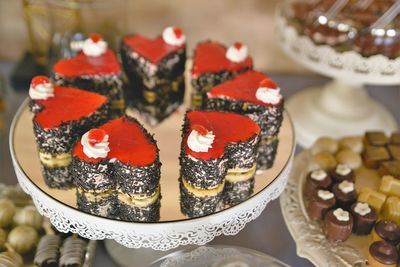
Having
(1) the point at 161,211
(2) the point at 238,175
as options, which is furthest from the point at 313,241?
(1) the point at 161,211

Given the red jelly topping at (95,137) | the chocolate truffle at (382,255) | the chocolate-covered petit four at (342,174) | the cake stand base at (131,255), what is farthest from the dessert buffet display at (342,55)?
the red jelly topping at (95,137)

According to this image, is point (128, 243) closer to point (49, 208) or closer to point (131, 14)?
point (49, 208)

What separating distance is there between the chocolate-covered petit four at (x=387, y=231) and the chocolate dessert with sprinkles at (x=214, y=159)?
30cm

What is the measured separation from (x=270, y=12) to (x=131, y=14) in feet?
1.52

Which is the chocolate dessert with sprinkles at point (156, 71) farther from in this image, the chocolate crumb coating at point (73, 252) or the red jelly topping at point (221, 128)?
the chocolate crumb coating at point (73, 252)

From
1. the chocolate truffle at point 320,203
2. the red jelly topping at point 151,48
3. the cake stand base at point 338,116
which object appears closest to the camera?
the chocolate truffle at point 320,203

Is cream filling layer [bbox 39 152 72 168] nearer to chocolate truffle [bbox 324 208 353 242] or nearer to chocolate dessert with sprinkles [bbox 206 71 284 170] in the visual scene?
chocolate dessert with sprinkles [bbox 206 71 284 170]

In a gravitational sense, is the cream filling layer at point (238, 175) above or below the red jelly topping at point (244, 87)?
below

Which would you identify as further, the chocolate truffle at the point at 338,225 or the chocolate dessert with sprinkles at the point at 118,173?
the chocolate truffle at the point at 338,225

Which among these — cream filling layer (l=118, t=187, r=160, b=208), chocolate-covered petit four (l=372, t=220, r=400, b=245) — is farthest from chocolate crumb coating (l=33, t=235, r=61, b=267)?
chocolate-covered petit four (l=372, t=220, r=400, b=245)

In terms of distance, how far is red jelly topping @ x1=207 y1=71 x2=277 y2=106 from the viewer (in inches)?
45.6

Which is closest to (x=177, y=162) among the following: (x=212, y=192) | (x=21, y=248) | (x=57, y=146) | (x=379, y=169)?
(x=212, y=192)

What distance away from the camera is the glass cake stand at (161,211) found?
99cm

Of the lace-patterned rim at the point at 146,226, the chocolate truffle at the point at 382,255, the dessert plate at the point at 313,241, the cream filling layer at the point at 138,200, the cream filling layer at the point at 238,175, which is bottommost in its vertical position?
the dessert plate at the point at 313,241
